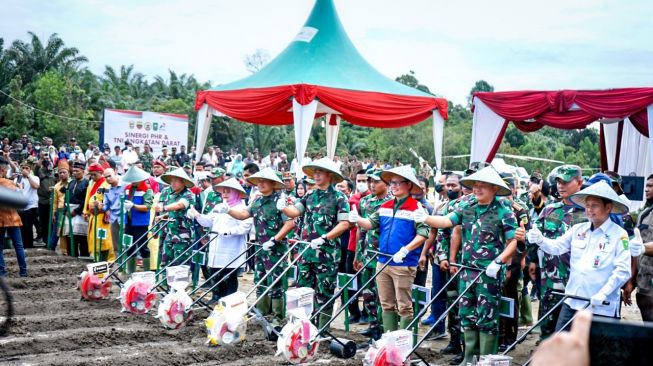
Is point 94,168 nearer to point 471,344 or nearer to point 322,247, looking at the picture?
point 322,247

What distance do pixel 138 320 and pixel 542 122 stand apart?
7.99 m

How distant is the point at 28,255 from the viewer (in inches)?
473

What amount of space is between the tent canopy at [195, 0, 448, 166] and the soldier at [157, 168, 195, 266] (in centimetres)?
498

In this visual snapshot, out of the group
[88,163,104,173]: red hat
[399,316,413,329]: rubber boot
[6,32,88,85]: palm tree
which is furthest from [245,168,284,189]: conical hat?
[6,32,88,85]: palm tree

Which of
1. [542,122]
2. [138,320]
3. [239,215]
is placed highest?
[542,122]

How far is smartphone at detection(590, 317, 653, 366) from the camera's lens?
5.38ft

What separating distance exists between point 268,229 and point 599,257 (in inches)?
156

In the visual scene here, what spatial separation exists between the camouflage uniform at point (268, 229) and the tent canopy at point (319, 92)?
590 centimetres

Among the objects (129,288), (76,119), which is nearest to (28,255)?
Answer: (129,288)

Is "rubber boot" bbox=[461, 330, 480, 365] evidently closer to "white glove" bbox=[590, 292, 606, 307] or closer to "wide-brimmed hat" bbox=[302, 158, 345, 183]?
"white glove" bbox=[590, 292, 606, 307]

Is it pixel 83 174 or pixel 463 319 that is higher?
pixel 83 174

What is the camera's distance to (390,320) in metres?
7.00

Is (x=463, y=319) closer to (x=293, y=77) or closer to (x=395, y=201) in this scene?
(x=395, y=201)

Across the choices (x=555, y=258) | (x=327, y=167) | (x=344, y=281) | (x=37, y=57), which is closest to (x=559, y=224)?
(x=555, y=258)
